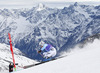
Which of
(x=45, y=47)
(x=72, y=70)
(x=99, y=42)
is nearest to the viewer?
(x=72, y=70)

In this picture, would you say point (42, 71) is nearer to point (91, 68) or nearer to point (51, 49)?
point (91, 68)

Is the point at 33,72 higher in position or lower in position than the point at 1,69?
higher

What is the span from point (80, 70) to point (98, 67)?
97 cm

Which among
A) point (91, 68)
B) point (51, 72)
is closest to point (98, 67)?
point (91, 68)

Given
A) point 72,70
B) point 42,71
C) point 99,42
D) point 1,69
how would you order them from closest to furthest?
point 72,70 → point 42,71 → point 99,42 → point 1,69

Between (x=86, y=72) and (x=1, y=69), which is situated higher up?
(x=86, y=72)

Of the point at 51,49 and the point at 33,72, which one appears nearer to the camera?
the point at 33,72

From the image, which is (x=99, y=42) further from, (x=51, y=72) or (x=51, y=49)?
(x=51, y=72)

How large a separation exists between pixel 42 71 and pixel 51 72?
91cm

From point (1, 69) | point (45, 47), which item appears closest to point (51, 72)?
point (45, 47)

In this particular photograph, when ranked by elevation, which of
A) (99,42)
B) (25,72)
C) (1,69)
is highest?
(25,72)

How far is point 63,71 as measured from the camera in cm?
1097

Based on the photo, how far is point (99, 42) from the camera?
1939 inches

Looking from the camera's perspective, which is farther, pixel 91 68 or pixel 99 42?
pixel 99 42
